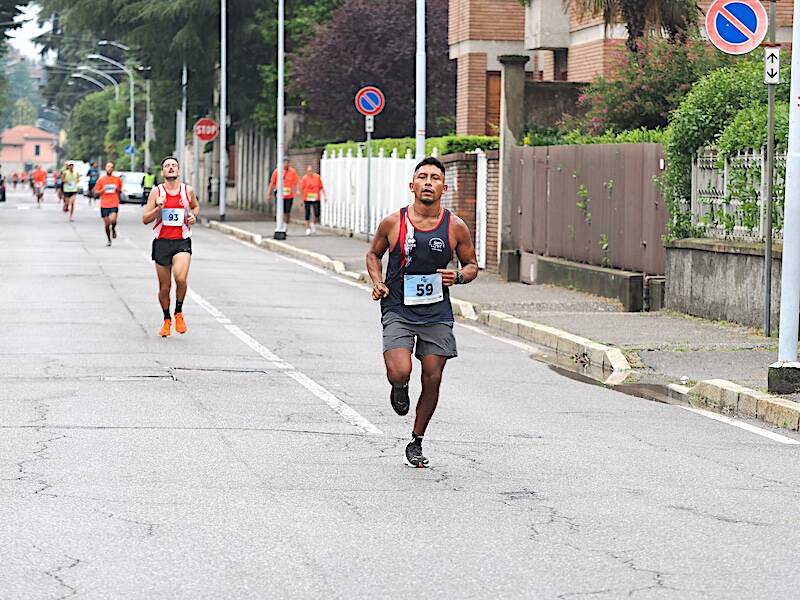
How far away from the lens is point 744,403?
12805mm

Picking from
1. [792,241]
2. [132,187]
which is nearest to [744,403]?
[792,241]

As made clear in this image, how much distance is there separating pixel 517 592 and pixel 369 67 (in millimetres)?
42213

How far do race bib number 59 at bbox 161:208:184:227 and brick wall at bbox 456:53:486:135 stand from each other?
24.9 m

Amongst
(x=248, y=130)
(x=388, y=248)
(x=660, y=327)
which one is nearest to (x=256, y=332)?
(x=660, y=327)

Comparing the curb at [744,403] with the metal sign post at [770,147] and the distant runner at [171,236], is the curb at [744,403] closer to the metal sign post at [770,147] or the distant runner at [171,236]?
the metal sign post at [770,147]

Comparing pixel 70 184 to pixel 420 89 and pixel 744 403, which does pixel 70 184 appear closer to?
pixel 420 89

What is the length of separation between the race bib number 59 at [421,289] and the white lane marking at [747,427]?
309 cm

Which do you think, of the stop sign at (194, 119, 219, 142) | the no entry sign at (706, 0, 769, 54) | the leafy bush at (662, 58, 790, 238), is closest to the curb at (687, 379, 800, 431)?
the no entry sign at (706, 0, 769, 54)

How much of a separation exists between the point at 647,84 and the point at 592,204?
3489 mm

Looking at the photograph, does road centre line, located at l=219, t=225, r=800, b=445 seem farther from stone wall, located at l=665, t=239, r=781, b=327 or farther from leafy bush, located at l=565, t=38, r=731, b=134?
leafy bush, located at l=565, t=38, r=731, b=134

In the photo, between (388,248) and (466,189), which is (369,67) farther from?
(388,248)

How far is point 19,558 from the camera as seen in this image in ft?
23.0

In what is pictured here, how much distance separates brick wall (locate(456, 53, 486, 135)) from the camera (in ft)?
136

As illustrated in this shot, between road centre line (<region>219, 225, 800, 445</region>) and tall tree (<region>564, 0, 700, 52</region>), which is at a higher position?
tall tree (<region>564, 0, 700, 52</region>)
